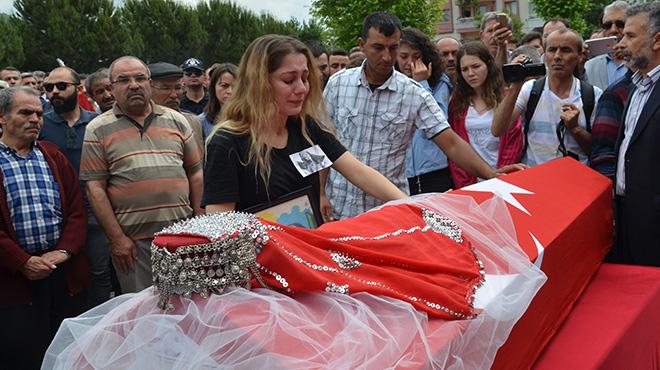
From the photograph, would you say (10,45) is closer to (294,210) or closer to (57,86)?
(57,86)

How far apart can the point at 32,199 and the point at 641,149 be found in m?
3.57

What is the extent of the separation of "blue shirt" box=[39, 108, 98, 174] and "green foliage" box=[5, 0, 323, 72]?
28.8 m

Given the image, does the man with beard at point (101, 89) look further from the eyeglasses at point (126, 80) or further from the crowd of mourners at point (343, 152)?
the eyeglasses at point (126, 80)

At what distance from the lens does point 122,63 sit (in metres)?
4.24

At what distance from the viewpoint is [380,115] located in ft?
12.7

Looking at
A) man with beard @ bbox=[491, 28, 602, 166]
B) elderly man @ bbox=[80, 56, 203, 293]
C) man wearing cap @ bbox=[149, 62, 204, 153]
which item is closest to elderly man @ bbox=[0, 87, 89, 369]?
elderly man @ bbox=[80, 56, 203, 293]

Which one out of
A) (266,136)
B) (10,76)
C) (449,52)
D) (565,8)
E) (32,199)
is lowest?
(565,8)

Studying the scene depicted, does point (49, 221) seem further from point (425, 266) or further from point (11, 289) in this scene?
point (425, 266)

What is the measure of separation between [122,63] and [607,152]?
3.22 meters

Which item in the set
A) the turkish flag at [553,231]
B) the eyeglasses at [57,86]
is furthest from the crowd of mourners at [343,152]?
the eyeglasses at [57,86]

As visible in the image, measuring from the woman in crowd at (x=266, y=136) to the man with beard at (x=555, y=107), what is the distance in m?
1.68

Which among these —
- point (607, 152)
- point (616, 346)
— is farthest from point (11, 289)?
point (607, 152)

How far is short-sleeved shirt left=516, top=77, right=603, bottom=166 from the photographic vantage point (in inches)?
152

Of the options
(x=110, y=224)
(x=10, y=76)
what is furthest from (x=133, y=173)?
(x=10, y=76)
